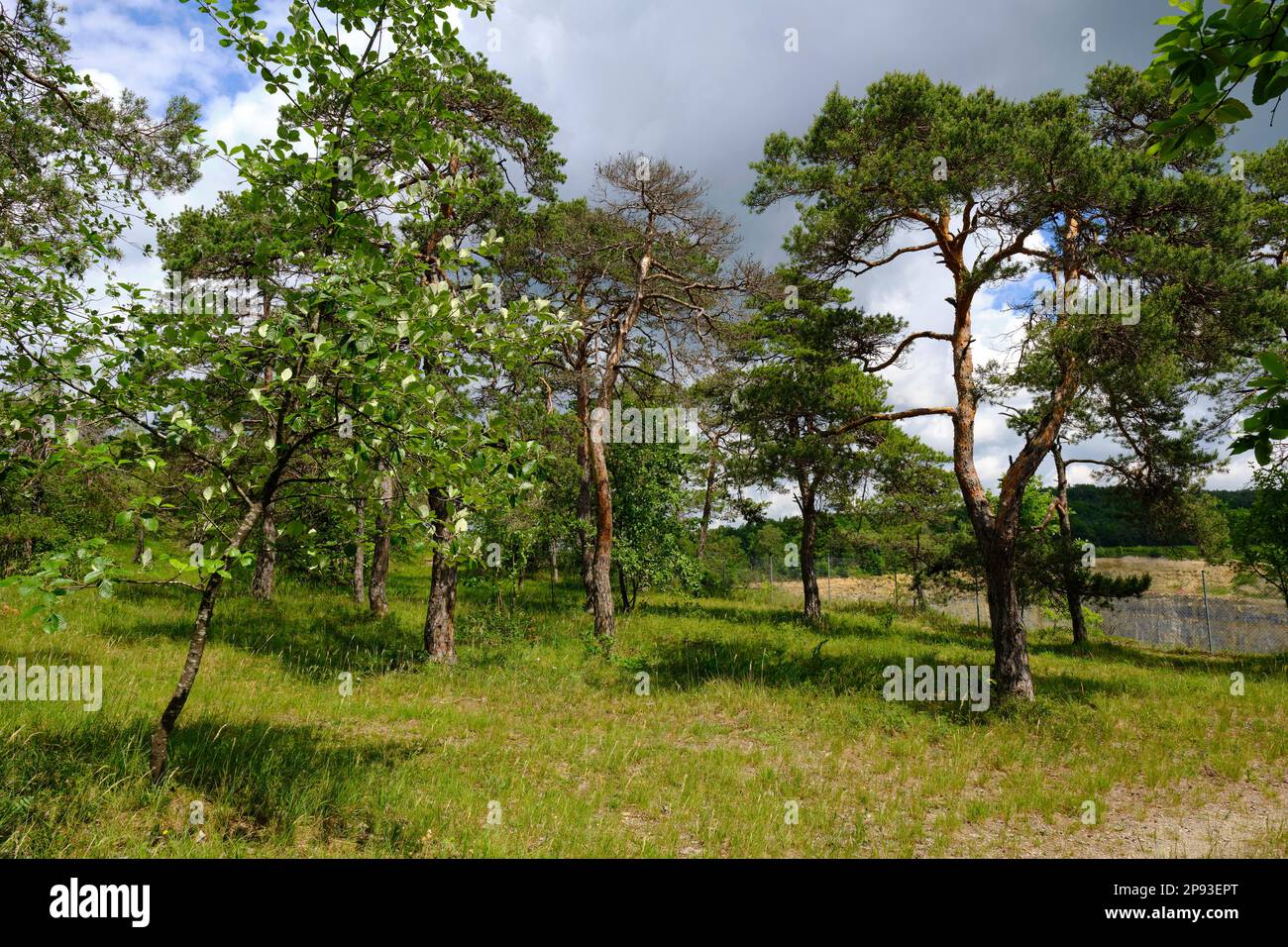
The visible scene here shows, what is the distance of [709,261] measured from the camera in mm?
15305

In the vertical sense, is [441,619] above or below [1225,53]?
below

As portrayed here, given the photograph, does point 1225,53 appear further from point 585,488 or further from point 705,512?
point 705,512

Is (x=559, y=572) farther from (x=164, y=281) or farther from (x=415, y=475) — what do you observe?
(x=415, y=475)

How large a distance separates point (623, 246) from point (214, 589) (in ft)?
42.1

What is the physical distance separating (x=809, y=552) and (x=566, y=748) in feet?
49.6

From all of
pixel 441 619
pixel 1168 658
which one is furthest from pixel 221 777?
pixel 1168 658

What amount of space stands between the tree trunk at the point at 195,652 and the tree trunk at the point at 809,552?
18566mm

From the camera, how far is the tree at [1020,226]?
30.5 feet

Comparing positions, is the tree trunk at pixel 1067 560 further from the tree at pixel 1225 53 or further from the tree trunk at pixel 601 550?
the tree at pixel 1225 53

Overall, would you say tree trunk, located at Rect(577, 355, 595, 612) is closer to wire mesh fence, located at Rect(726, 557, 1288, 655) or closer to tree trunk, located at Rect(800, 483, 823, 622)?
tree trunk, located at Rect(800, 483, 823, 622)

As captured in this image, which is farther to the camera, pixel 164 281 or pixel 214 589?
pixel 164 281

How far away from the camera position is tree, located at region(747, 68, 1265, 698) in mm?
9281

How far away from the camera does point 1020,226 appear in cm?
1062
